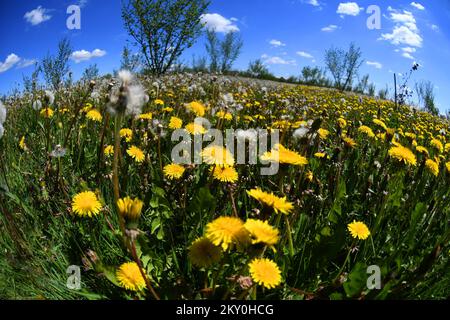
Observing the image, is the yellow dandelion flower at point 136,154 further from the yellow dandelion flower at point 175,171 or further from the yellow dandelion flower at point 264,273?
the yellow dandelion flower at point 264,273

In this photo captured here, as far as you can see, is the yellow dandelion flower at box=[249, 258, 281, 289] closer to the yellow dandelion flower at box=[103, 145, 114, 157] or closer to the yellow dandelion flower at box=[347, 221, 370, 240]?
the yellow dandelion flower at box=[347, 221, 370, 240]

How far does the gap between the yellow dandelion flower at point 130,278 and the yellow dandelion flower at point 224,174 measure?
471mm

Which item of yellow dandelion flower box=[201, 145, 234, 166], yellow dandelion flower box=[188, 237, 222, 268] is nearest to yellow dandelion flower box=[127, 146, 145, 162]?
yellow dandelion flower box=[201, 145, 234, 166]

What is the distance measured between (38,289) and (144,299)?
15.0 inches

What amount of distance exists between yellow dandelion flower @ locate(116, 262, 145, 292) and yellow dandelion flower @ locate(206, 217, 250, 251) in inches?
14.9

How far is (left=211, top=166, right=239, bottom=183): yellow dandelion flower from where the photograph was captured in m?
1.34

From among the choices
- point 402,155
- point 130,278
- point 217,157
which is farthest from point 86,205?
point 402,155

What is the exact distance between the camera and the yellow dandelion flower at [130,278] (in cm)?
109

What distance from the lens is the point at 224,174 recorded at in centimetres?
136

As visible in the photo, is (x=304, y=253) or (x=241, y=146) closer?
(x=304, y=253)

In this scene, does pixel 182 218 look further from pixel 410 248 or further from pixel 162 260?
pixel 410 248

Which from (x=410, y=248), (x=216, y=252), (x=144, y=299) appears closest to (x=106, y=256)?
(x=144, y=299)

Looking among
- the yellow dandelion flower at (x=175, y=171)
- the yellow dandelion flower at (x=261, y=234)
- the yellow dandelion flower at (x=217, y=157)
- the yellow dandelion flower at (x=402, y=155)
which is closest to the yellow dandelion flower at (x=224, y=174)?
the yellow dandelion flower at (x=217, y=157)
